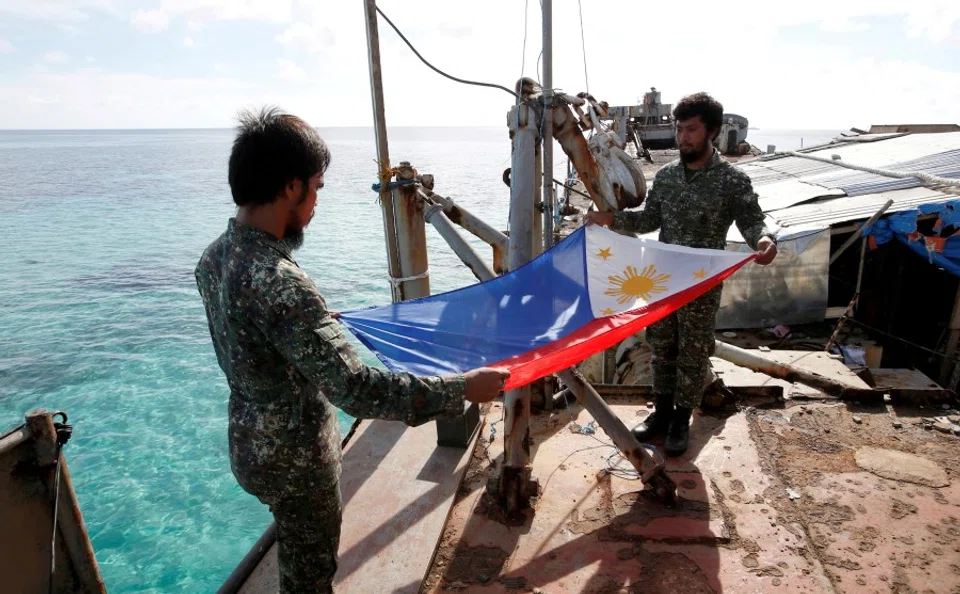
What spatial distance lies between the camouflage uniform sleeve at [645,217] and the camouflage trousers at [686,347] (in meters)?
0.64

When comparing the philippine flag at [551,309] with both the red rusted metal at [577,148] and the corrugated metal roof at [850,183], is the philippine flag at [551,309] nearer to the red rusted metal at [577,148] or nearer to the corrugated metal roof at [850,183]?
the red rusted metal at [577,148]

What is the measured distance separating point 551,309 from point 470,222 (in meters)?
1.36

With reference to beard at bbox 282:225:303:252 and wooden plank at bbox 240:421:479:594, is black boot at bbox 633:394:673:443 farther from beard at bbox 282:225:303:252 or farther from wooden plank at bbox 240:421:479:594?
beard at bbox 282:225:303:252

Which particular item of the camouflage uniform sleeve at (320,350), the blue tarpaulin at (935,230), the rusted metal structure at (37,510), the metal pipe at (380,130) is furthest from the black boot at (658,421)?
the blue tarpaulin at (935,230)

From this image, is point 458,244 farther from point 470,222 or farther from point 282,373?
point 282,373

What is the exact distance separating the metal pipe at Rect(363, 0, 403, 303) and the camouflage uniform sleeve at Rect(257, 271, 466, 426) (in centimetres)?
269

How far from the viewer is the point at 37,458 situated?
2.48m

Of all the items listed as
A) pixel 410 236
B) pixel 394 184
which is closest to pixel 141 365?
pixel 410 236

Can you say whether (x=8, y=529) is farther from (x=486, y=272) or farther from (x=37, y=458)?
(x=486, y=272)

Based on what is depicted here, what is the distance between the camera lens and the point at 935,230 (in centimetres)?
773

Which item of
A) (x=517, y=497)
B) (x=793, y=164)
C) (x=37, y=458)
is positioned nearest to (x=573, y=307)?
(x=517, y=497)

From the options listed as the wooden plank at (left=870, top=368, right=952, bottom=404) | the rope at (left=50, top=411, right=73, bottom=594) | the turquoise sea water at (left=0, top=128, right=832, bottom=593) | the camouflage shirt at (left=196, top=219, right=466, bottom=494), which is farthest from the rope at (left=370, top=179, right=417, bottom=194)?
the turquoise sea water at (left=0, top=128, right=832, bottom=593)

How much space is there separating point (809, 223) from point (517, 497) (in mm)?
7053

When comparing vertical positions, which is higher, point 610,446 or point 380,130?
point 380,130
